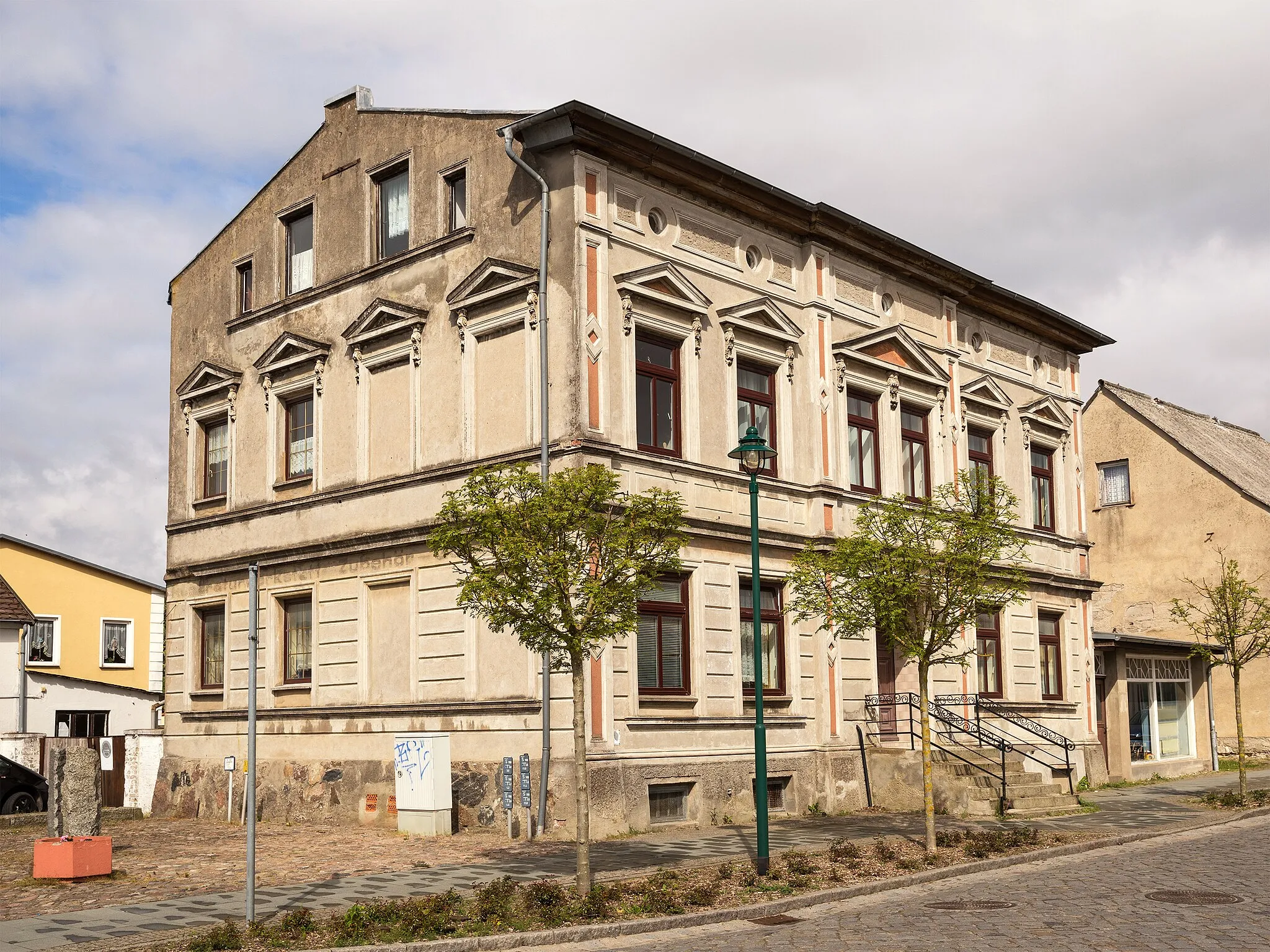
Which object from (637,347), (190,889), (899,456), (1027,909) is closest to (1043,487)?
(899,456)

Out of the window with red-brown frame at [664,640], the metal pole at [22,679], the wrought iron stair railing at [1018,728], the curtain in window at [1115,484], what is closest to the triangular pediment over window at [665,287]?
the window with red-brown frame at [664,640]

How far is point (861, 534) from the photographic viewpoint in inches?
737

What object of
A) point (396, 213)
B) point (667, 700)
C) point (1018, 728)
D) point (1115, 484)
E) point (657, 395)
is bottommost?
point (1018, 728)

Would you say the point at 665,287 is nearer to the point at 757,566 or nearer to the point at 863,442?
the point at 863,442

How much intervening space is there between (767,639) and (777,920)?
10.8m

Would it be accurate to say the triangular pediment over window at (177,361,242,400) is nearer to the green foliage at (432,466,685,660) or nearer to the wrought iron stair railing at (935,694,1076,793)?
the green foliage at (432,466,685,660)

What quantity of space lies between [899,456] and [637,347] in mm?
7476

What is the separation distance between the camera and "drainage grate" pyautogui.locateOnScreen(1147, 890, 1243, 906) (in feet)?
43.4

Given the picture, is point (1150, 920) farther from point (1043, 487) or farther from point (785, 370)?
point (1043, 487)

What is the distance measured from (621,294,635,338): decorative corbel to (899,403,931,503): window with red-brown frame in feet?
26.1

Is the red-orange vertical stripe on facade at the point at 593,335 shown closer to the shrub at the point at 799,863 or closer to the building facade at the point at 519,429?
the building facade at the point at 519,429

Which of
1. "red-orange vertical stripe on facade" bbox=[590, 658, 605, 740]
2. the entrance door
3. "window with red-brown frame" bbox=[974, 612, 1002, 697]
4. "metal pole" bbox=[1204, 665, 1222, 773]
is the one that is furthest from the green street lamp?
"metal pole" bbox=[1204, 665, 1222, 773]

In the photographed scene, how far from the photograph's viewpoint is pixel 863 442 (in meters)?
26.6

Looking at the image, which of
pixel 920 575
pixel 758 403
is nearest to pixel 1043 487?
pixel 758 403
